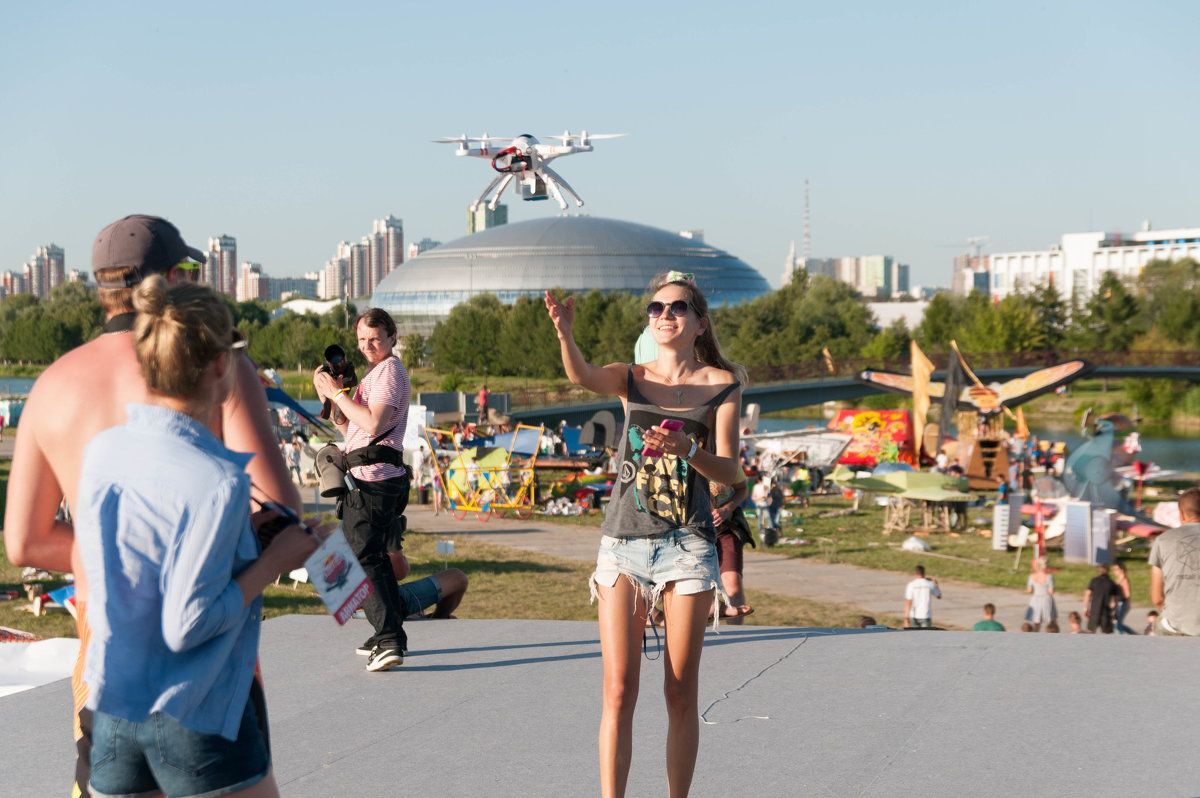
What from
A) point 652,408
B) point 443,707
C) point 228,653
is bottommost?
point 443,707

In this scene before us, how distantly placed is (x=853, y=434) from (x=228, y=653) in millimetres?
36364

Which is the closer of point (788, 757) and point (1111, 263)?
point (788, 757)

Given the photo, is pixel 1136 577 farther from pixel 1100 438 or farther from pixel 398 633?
pixel 398 633

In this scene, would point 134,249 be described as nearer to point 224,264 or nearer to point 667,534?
point 667,534

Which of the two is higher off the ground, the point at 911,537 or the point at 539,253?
the point at 539,253

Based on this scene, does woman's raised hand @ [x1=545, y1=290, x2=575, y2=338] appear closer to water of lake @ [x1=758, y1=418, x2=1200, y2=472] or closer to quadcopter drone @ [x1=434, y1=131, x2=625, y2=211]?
quadcopter drone @ [x1=434, y1=131, x2=625, y2=211]

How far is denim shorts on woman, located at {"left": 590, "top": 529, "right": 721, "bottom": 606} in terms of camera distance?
128 inches

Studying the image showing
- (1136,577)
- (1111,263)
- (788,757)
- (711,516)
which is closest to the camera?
Result: (711,516)

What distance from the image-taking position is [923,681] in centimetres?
495

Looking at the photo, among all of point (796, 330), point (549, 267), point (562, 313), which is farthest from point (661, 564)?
point (549, 267)

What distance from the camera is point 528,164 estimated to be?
6754mm

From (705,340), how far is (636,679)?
1086 millimetres

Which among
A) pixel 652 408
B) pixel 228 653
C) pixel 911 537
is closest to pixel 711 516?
pixel 652 408

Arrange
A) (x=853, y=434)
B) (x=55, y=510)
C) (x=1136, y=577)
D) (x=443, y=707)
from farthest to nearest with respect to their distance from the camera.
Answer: (x=853, y=434), (x=1136, y=577), (x=443, y=707), (x=55, y=510)
